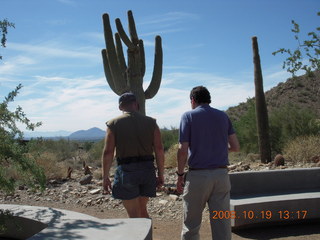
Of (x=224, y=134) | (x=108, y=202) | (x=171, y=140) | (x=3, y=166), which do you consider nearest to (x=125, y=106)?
(x=224, y=134)

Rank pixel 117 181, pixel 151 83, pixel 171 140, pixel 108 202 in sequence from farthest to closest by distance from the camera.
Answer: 1. pixel 171 140
2. pixel 151 83
3. pixel 108 202
4. pixel 117 181

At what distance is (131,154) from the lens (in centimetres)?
413

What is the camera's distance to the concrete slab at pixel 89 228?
3.18 metres

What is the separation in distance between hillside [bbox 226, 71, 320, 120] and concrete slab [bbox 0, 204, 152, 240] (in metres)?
30.7

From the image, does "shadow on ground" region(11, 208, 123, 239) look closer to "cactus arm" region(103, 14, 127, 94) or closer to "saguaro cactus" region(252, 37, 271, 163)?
"cactus arm" region(103, 14, 127, 94)

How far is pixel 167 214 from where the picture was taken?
7.16 metres

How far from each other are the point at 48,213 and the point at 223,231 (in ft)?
6.31

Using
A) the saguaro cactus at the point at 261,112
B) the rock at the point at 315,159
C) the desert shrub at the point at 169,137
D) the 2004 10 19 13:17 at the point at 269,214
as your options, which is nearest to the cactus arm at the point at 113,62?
the saguaro cactus at the point at 261,112

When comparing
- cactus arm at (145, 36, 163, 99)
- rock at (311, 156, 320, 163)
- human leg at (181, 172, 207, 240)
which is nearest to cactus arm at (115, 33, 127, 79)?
cactus arm at (145, 36, 163, 99)

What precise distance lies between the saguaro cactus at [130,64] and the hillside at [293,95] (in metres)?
23.3

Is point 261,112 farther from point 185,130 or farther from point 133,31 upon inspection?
point 185,130

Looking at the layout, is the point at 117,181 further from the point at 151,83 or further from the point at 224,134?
the point at 151,83

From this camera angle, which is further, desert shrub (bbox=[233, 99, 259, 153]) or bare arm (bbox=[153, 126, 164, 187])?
desert shrub (bbox=[233, 99, 259, 153])

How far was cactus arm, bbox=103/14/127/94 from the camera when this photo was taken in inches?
429
